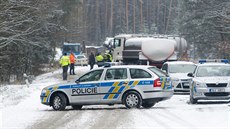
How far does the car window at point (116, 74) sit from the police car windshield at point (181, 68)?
8.61 meters

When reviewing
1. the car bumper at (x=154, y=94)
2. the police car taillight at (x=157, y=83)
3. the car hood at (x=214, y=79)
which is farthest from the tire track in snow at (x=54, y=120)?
the car hood at (x=214, y=79)

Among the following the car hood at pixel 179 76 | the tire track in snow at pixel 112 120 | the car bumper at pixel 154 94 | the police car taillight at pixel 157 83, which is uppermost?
the police car taillight at pixel 157 83

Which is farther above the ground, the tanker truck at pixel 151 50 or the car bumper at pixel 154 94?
the tanker truck at pixel 151 50

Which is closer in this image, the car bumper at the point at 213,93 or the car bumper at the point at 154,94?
the car bumper at the point at 154,94

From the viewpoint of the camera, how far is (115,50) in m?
42.5

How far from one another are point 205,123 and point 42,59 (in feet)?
124

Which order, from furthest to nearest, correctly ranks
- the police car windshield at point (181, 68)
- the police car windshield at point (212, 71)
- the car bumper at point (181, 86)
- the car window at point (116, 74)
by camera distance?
the police car windshield at point (181, 68) < the car bumper at point (181, 86) < the police car windshield at point (212, 71) < the car window at point (116, 74)

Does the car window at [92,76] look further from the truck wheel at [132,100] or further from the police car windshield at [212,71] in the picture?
the police car windshield at [212,71]

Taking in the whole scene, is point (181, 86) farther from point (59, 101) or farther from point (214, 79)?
point (59, 101)

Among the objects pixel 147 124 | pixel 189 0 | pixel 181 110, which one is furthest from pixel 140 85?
pixel 189 0

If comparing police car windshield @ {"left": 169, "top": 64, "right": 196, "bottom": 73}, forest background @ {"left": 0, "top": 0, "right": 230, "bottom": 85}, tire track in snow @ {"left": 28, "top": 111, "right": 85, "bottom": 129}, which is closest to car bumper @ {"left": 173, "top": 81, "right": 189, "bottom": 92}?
police car windshield @ {"left": 169, "top": 64, "right": 196, "bottom": 73}

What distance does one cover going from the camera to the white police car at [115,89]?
59.2ft

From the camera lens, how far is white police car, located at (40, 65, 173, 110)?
59.2 ft

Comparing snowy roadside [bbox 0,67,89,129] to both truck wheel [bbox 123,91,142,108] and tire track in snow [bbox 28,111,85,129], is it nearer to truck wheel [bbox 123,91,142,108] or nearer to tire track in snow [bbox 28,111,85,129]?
tire track in snow [bbox 28,111,85,129]
